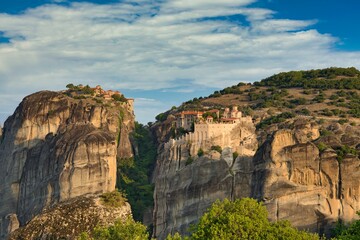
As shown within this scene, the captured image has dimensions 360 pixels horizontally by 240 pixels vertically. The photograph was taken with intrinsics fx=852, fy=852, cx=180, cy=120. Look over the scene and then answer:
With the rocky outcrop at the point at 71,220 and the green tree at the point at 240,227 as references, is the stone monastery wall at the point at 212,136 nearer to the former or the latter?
the rocky outcrop at the point at 71,220

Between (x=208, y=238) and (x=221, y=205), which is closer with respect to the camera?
(x=208, y=238)

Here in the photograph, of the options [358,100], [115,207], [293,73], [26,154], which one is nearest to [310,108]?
[358,100]

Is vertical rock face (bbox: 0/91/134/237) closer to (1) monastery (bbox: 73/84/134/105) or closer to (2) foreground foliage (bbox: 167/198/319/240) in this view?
(1) monastery (bbox: 73/84/134/105)

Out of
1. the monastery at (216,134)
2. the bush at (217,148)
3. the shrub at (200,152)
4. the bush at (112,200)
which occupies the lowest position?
the bush at (112,200)

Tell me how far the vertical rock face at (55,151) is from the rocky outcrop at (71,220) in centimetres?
3032

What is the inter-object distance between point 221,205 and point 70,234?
1291cm

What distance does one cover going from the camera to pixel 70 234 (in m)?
70.4

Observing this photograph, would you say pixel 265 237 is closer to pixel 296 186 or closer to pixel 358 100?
pixel 296 186

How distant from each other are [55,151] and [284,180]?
42.8 metres

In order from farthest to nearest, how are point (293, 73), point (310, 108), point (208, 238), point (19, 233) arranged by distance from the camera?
point (293, 73) → point (310, 108) → point (19, 233) → point (208, 238)

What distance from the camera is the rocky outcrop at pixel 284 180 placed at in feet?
260

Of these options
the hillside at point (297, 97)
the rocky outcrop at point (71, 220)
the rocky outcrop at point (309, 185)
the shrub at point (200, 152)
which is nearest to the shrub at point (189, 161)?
the shrub at point (200, 152)

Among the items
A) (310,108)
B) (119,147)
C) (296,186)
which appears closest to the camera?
(296,186)

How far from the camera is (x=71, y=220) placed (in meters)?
72.0
